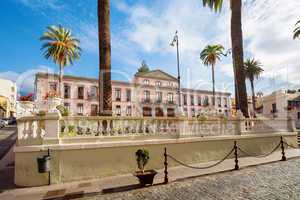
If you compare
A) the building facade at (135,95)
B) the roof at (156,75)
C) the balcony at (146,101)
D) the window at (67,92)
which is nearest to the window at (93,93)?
the building facade at (135,95)

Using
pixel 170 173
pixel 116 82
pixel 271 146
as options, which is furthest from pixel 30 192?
pixel 116 82

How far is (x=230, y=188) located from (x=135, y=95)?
36155 mm

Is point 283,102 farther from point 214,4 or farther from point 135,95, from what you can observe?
point 214,4

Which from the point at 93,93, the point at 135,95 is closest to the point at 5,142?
the point at 93,93

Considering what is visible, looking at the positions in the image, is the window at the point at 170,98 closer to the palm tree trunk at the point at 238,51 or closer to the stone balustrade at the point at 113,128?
the palm tree trunk at the point at 238,51

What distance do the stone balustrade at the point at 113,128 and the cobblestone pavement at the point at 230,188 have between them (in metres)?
2.37

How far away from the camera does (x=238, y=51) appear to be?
12.4 metres

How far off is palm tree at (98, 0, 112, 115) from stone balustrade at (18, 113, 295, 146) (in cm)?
126

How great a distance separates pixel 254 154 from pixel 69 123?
10046 mm

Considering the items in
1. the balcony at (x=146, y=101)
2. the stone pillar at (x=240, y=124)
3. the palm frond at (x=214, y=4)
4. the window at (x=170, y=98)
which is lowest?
the stone pillar at (x=240, y=124)

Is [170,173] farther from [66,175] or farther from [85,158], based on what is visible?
[66,175]

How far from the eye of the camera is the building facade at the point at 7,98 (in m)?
52.4

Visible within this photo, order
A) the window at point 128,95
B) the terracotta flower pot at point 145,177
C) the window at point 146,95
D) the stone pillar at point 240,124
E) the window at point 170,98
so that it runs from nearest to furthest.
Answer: the terracotta flower pot at point 145,177 → the stone pillar at point 240,124 → the window at point 128,95 → the window at point 146,95 → the window at point 170,98

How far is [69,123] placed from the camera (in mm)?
7590
